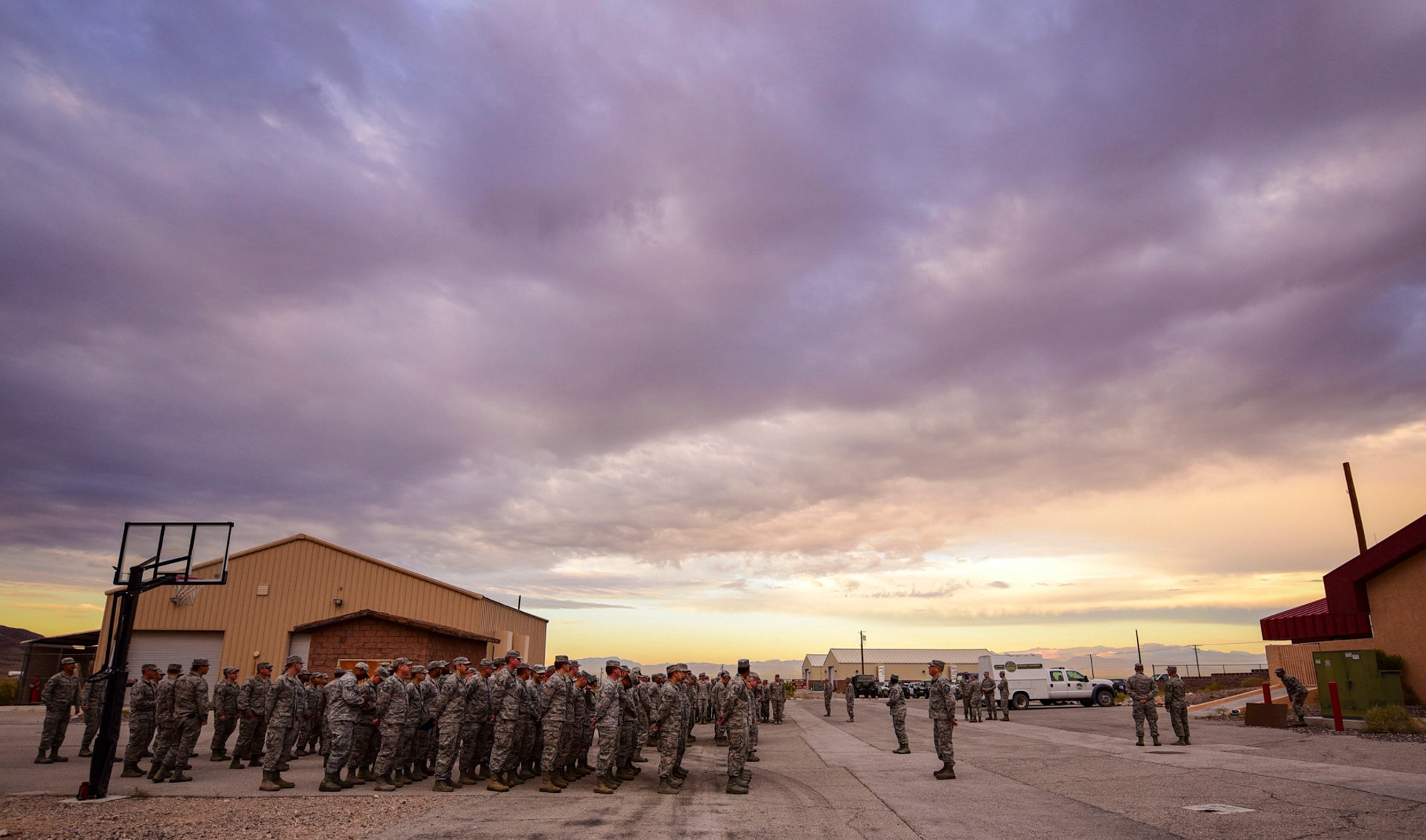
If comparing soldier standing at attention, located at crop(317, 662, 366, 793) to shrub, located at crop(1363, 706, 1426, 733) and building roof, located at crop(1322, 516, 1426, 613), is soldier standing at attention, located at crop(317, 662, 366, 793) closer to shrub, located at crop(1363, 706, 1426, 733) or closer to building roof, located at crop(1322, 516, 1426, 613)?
shrub, located at crop(1363, 706, 1426, 733)

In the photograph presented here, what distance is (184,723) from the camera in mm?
11797

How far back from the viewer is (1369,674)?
21.2m

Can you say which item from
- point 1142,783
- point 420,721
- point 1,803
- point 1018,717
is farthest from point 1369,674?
point 1,803

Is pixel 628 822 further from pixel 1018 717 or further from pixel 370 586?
pixel 1018 717

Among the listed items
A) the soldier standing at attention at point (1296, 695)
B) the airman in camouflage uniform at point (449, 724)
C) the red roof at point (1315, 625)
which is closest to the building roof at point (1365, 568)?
the red roof at point (1315, 625)

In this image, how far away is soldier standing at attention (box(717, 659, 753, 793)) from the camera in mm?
11469

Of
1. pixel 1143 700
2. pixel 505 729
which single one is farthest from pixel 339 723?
pixel 1143 700

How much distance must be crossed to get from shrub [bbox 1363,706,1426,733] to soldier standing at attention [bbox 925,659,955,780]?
11741mm

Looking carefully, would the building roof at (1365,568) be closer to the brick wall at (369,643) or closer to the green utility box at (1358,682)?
the green utility box at (1358,682)

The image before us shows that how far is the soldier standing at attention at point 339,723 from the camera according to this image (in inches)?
429

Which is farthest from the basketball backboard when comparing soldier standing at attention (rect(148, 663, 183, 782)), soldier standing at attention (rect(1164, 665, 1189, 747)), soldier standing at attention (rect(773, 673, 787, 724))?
soldier standing at attention (rect(773, 673, 787, 724))

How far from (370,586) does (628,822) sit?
2413cm

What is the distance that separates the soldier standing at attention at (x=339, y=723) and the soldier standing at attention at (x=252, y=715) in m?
3.50

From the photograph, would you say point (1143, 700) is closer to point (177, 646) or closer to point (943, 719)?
point (943, 719)
